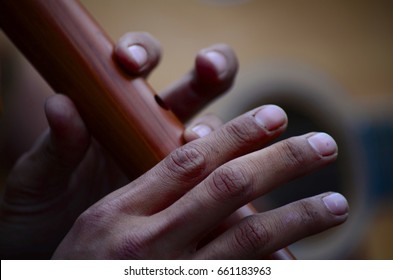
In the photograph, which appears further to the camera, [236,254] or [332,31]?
[332,31]

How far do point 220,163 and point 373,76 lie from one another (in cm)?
138

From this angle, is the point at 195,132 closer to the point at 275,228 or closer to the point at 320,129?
Result: the point at 275,228

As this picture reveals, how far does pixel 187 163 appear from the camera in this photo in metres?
0.43

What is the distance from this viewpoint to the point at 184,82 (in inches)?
26.8

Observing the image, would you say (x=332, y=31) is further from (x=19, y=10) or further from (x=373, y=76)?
(x=19, y=10)

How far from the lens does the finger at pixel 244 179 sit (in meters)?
0.41

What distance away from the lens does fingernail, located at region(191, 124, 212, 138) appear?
0.52 metres

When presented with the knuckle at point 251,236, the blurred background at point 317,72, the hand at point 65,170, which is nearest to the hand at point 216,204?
the knuckle at point 251,236

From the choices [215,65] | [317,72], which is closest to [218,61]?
[215,65]

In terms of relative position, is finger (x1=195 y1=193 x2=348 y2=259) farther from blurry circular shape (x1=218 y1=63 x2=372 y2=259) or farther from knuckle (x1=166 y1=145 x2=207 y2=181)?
blurry circular shape (x1=218 y1=63 x2=372 y2=259)

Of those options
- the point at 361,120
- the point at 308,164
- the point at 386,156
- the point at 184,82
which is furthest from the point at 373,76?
the point at 308,164

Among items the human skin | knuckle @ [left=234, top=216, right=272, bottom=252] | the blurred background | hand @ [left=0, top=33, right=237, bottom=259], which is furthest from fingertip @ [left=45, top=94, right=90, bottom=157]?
the blurred background

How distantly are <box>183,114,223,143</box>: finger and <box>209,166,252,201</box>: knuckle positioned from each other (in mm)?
90

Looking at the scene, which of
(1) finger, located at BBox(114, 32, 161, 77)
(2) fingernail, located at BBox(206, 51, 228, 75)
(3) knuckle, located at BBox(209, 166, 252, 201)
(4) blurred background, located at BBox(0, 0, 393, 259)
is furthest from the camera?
(4) blurred background, located at BBox(0, 0, 393, 259)
